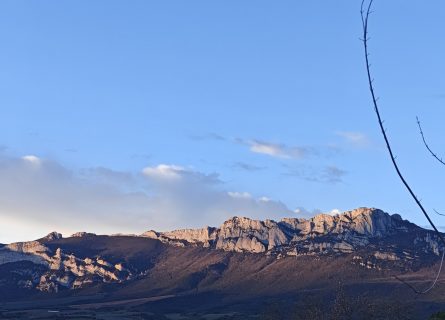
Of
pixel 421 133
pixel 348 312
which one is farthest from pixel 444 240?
pixel 348 312

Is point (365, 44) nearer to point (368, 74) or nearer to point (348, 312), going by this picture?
point (368, 74)

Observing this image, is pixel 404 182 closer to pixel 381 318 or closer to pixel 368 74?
pixel 368 74

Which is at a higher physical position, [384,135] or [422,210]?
[384,135]

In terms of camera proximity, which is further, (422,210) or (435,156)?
(435,156)

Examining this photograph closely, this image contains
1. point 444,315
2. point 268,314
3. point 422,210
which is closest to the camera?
point 422,210

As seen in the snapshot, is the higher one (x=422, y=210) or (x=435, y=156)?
(x=435, y=156)

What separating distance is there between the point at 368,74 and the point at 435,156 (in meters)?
1.86

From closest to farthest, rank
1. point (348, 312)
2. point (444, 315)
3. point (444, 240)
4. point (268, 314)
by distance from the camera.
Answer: point (444, 240) < point (444, 315) < point (348, 312) < point (268, 314)

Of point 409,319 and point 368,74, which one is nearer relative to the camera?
point 368,74

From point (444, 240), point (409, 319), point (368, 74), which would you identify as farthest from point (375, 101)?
point (409, 319)

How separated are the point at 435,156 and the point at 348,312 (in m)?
122

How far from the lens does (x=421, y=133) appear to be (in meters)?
11.3

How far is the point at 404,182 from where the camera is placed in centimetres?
983

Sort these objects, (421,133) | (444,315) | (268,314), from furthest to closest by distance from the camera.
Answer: (268,314) < (444,315) < (421,133)
